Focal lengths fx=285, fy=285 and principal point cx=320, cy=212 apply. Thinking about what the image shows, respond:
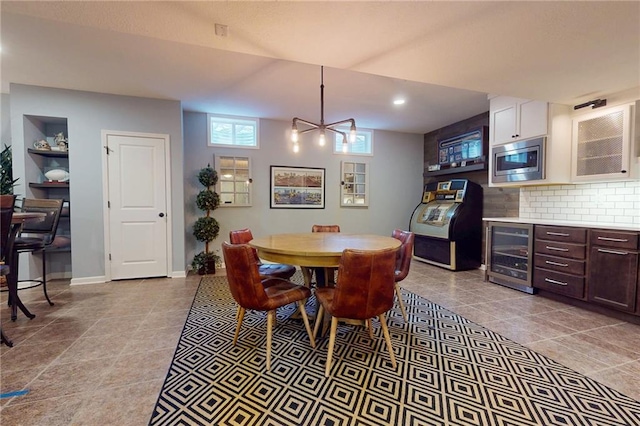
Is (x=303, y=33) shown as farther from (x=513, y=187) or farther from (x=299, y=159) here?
(x=513, y=187)

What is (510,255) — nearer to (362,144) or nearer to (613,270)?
(613,270)

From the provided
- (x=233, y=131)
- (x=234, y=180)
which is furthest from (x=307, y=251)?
(x=233, y=131)

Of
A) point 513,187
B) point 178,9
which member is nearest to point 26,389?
point 178,9

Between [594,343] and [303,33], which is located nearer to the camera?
[303,33]

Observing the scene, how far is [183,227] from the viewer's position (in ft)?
14.0

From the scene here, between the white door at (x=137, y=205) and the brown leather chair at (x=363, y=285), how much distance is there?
338 cm

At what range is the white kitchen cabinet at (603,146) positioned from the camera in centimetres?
293

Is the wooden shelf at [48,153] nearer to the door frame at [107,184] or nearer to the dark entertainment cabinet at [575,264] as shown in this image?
the door frame at [107,184]

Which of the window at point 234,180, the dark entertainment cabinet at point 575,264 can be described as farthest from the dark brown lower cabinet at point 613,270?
the window at point 234,180

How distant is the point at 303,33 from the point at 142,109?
3.19m

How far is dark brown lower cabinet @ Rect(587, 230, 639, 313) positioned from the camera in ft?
8.70

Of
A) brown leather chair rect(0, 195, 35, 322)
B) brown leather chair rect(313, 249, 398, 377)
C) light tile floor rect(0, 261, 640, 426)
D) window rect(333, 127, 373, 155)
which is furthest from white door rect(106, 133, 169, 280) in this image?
brown leather chair rect(313, 249, 398, 377)

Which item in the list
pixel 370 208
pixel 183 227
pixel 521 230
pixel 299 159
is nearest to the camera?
pixel 521 230

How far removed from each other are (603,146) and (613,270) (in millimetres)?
1361
